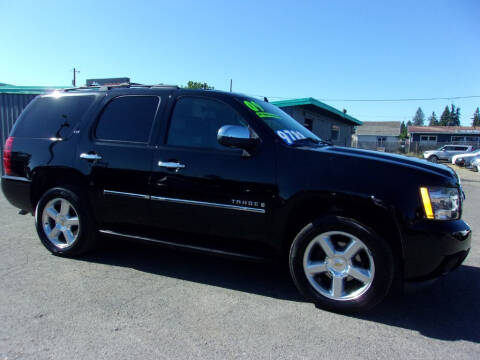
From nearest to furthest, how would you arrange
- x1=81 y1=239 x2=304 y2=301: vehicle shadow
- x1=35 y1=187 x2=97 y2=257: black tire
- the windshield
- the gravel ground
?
the gravel ground, the windshield, x1=81 y1=239 x2=304 y2=301: vehicle shadow, x1=35 y1=187 x2=97 y2=257: black tire

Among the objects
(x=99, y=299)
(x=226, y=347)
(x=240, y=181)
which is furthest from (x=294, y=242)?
(x=99, y=299)

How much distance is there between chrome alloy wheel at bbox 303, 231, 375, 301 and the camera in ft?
9.78

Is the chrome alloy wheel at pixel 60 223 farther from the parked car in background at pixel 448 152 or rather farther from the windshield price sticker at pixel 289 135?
the parked car in background at pixel 448 152

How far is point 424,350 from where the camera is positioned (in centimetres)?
252

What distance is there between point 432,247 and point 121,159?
298cm

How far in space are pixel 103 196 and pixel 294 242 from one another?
210cm

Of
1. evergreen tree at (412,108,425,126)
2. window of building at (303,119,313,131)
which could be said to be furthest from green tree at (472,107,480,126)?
window of building at (303,119,313,131)

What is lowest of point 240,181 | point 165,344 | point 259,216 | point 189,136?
point 165,344

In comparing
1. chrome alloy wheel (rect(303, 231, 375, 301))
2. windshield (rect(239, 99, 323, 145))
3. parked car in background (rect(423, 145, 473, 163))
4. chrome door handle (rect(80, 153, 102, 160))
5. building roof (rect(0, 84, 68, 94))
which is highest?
building roof (rect(0, 84, 68, 94))

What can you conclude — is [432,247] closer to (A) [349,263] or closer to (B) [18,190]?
(A) [349,263]

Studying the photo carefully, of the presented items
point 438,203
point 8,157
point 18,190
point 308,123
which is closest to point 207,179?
point 438,203

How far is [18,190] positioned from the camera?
441 centimetres

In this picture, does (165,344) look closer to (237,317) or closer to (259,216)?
(237,317)

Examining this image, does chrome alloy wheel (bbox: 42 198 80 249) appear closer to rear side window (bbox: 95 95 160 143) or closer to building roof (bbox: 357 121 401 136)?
rear side window (bbox: 95 95 160 143)
